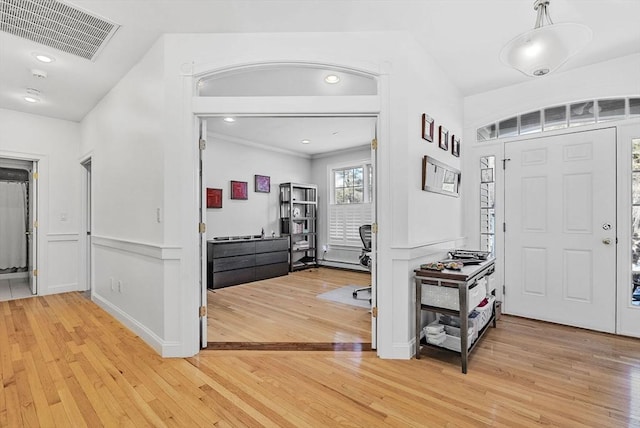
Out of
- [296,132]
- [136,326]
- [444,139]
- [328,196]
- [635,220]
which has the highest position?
[296,132]

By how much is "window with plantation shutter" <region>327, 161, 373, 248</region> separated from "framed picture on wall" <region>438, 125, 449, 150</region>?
2908 millimetres

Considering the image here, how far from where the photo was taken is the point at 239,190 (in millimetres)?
5766

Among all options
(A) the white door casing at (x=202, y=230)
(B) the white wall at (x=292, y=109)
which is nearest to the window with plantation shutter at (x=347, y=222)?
(B) the white wall at (x=292, y=109)

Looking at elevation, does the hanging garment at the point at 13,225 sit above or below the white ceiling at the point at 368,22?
below

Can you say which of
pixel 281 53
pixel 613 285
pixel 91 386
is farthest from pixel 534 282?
pixel 91 386

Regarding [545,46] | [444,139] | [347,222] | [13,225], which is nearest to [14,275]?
[13,225]

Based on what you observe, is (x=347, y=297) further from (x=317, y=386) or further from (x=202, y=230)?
(x=202, y=230)

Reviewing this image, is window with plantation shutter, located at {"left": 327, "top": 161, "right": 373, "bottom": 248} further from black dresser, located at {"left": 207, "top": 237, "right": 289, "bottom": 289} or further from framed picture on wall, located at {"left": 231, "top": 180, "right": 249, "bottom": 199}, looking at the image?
framed picture on wall, located at {"left": 231, "top": 180, "right": 249, "bottom": 199}

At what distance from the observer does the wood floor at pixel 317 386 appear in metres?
1.71

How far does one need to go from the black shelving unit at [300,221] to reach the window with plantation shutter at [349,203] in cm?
42

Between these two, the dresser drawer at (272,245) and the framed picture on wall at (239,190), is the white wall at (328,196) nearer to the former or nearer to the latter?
the dresser drawer at (272,245)

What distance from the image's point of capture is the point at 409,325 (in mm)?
2436

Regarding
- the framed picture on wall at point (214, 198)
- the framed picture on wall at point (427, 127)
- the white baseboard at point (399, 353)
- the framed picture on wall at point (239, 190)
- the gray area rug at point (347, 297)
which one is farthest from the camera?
the framed picture on wall at point (239, 190)

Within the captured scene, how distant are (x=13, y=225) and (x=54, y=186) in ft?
6.63
